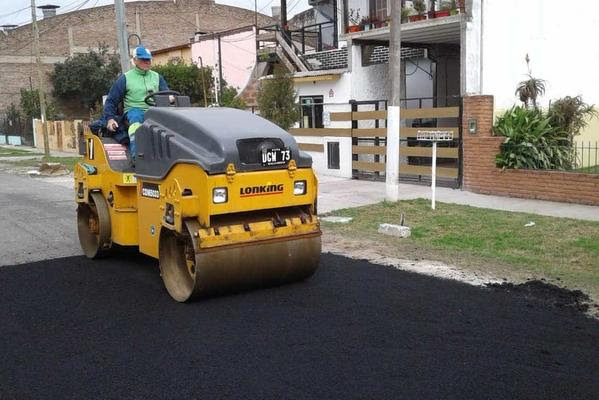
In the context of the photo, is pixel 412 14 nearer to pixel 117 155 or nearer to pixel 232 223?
pixel 117 155

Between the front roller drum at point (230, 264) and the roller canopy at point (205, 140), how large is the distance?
0.60 metres

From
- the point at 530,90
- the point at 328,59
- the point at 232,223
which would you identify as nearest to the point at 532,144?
the point at 530,90

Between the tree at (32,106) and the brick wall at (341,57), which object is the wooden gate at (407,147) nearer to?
the brick wall at (341,57)

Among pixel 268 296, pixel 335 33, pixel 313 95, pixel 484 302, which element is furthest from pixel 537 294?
pixel 335 33

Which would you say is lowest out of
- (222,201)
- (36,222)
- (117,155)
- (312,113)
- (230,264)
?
(36,222)

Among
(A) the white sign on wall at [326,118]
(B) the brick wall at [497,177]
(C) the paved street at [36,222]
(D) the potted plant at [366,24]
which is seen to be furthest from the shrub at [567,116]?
(C) the paved street at [36,222]

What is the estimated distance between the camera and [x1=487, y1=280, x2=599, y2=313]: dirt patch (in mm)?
5945

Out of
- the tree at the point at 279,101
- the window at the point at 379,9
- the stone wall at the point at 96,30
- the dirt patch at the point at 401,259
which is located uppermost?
the stone wall at the point at 96,30

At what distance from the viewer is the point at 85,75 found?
42094 mm

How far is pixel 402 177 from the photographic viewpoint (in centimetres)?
1551

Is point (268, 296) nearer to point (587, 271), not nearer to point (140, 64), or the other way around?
point (140, 64)

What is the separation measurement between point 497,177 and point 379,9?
8278 mm

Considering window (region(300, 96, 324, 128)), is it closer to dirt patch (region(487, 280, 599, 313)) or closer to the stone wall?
dirt patch (region(487, 280, 599, 313))

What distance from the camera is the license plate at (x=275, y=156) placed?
5.87 m
